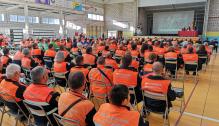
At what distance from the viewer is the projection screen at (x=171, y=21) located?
21250mm

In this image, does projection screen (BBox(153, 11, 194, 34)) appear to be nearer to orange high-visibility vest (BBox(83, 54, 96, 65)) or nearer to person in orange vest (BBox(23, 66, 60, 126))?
orange high-visibility vest (BBox(83, 54, 96, 65))

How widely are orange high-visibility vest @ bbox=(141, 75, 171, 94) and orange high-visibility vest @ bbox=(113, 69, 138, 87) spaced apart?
0.34 meters

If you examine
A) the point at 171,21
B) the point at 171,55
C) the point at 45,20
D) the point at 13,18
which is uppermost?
the point at 171,21

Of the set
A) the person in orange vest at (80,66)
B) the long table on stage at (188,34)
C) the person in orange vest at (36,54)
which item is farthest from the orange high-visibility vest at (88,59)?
the long table on stage at (188,34)

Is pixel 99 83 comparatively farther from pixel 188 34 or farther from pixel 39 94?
pixel 188 34

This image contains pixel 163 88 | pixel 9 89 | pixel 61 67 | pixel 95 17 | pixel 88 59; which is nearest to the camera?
pixel 9 89

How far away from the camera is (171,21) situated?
22.5m

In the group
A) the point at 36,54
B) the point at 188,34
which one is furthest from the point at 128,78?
the point at 188,34

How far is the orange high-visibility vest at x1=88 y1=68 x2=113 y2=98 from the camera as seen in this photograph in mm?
3218

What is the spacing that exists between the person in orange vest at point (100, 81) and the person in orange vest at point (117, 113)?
1.45 metres

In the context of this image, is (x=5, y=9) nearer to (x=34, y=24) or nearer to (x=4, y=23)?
(x=4, y=23)

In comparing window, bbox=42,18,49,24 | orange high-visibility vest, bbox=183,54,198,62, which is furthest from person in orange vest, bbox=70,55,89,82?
window, bbox=42,18,49,24

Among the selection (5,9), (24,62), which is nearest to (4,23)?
(5,9)

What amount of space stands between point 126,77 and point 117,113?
1.63m
